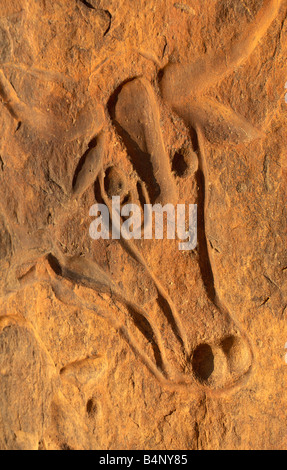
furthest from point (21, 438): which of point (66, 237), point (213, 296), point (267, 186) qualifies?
point (267, 186)

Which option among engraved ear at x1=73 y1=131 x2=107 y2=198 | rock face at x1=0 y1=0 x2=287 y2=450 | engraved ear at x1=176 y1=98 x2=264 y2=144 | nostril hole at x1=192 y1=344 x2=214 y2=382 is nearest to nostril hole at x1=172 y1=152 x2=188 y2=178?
rock face at x1=0 y1=0 x2=287 y2=450

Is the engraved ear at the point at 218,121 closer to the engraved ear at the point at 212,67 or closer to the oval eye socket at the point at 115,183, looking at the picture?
the engraved ear at the point at 212,67

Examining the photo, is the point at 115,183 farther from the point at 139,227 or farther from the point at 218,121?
the point at 218,121

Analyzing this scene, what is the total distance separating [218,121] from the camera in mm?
1968

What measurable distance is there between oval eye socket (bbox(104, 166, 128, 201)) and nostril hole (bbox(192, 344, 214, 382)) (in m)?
0.84

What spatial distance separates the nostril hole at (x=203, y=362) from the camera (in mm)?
2002

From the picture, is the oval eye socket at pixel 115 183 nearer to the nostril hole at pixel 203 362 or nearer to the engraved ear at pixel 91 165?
the engraved ear at pixel 91 165

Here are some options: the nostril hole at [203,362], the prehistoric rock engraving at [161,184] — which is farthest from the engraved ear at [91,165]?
the nostril hole at [203,362]

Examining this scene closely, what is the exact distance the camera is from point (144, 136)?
1953mm

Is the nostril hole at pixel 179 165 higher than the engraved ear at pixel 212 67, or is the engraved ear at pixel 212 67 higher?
the engraved ear at pixel 212 67

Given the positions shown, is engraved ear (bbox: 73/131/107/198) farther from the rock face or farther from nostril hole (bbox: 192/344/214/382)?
nostril hole (bbox: 192/344/214/382)

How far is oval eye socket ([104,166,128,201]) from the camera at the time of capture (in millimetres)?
1973

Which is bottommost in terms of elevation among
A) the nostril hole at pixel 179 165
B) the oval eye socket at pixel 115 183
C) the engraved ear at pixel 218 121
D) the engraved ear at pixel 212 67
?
the oval eye socket at pixel 115 183

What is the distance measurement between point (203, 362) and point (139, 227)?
717mm
